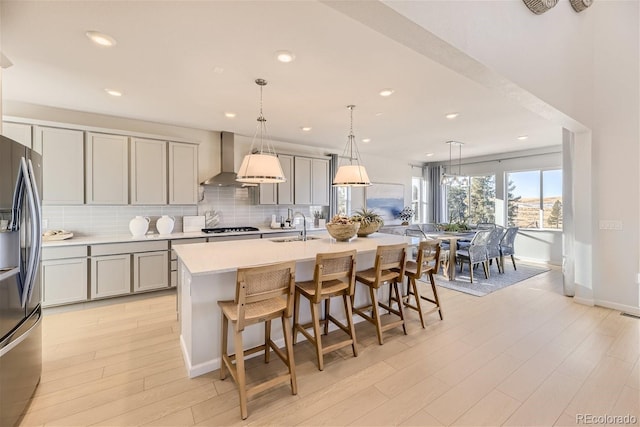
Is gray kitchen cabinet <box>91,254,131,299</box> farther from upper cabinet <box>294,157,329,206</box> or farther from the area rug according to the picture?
the area rug

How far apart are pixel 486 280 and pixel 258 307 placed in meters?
4.58

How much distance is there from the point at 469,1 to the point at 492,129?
361 cm

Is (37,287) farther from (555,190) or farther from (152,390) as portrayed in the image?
(555,190)

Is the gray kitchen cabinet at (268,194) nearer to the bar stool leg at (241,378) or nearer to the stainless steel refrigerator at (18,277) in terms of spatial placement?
the stainless steel refrigerator at (18,277)

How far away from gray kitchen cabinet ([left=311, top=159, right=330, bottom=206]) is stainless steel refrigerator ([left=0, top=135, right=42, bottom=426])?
14.4 ft

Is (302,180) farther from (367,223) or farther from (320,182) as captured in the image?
(367,223)

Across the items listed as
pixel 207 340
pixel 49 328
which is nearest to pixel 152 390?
pixel 207 340

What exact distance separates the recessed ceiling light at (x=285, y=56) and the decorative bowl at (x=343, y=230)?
5.80ft

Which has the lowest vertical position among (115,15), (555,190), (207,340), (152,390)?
(152,390)

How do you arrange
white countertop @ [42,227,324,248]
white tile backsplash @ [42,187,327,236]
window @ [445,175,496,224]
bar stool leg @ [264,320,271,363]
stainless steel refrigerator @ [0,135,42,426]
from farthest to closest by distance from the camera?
window @ [445,175,496,224] < white tile backsplash @ [42,187,327,236] < white countertop @ [42,227,324,248] < bar stool leg @ [264,320,271,363] < stainless steel refrigerator @ [0,135,42,426]

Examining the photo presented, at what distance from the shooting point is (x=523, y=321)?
10.5ft

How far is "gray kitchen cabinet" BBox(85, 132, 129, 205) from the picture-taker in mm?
3740

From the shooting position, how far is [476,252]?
193 inches

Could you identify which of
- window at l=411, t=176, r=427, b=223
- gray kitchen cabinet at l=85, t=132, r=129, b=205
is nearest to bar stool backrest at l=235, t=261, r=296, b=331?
gray kitchen cabinet at l=85, t=132, r=129, b=205
